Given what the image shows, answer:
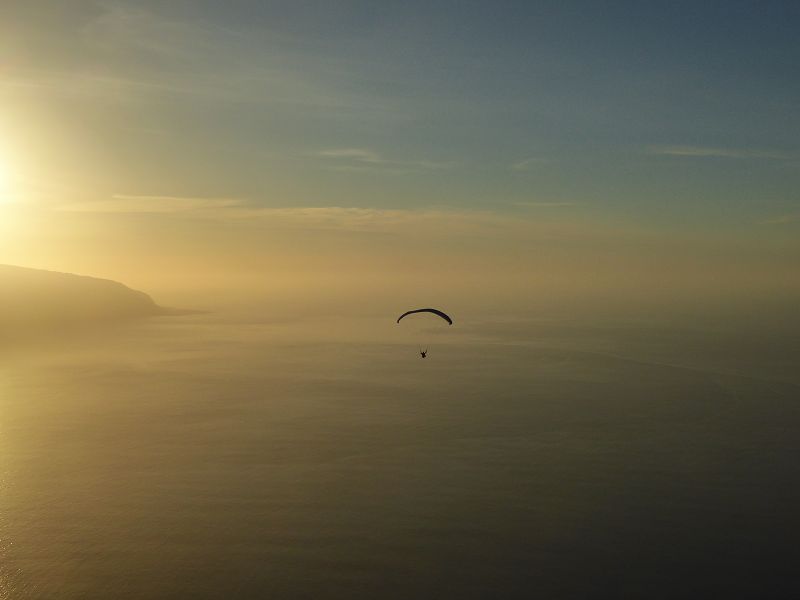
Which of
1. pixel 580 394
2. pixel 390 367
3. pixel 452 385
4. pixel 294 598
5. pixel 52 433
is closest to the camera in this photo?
pixel 294 598

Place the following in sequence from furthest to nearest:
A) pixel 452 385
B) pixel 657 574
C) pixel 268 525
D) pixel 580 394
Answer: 1. pixel 452 385
2. pixel 580 394
3. pixel 268 525
4. pixel 657 574

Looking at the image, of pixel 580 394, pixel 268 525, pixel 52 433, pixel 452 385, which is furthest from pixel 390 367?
pixel 268 525

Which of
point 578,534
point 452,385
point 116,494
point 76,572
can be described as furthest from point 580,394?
point 76,572

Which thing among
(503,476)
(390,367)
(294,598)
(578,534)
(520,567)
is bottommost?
(294,598)

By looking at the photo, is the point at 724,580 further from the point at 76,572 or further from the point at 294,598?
the point at 76,572

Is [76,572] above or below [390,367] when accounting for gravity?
below

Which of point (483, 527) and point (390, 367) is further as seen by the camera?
point (390, 367)
